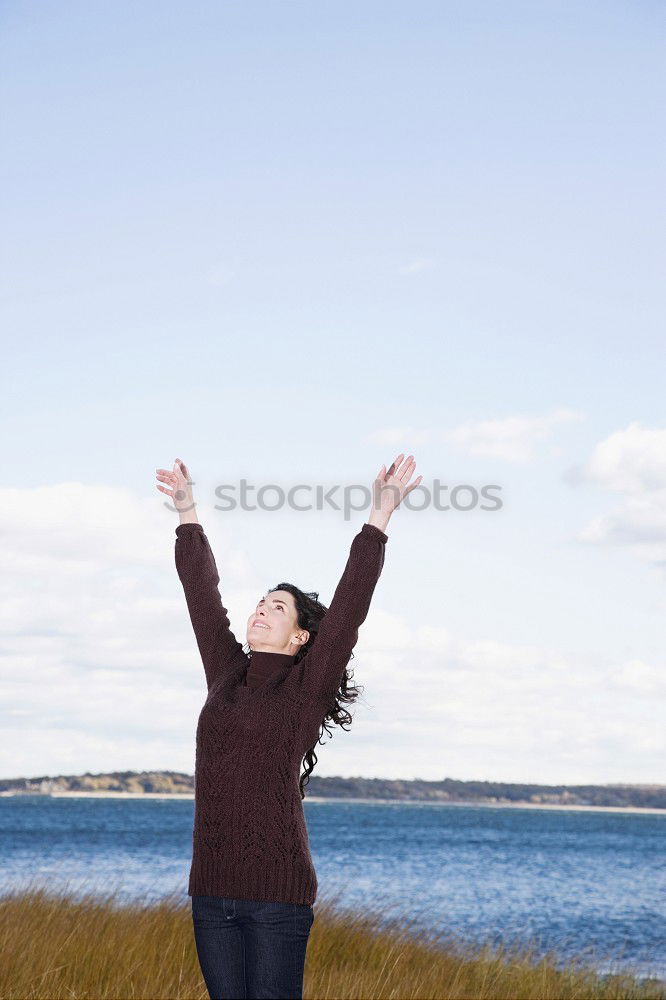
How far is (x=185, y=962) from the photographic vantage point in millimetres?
7215

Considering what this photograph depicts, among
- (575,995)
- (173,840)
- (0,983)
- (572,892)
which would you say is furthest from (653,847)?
(0,983)

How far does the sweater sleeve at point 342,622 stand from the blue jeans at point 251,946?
673 millimetres

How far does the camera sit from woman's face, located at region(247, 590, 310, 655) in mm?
3660

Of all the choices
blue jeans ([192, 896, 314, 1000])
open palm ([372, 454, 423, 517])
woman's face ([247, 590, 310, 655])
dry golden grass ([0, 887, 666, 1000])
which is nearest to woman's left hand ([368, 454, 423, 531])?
open palm ([372, 454, 423, 517])

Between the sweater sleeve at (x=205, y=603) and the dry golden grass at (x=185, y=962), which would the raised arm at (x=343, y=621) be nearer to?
the sweater sleeve at (x=205, y=603)

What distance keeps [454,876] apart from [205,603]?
112 ft

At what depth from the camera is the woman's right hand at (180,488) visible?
409cm

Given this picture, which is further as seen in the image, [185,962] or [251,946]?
[185,962]

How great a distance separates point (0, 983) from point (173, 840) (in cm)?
4667

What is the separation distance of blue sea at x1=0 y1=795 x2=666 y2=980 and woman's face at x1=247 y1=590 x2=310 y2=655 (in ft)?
19.3

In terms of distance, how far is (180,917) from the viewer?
844 centimetres

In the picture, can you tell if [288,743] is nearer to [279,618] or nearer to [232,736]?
[232,736]

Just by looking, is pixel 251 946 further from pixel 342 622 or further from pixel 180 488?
pixel 180 488

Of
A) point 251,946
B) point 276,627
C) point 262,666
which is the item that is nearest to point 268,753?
point 262,666
